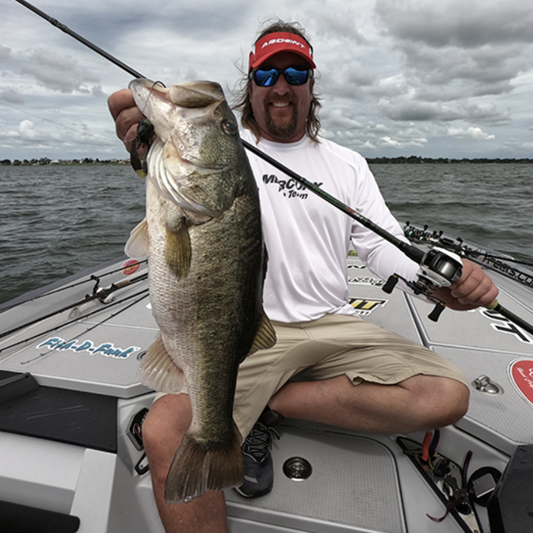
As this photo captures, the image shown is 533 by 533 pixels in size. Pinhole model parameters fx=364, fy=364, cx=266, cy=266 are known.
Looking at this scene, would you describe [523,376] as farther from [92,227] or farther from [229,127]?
[92,227]

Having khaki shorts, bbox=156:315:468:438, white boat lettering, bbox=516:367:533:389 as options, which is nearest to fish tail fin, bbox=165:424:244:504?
khaki shorts, bbox=156:315:468:438

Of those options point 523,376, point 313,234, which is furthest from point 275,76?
point 523,376

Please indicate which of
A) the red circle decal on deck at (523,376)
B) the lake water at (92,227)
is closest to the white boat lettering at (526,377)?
the red circle decal on deck at (523,376)

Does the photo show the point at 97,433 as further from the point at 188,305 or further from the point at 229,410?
the point at 188,305

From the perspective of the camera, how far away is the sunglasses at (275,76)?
2494 mm

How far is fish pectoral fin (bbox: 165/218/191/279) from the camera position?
4.37 feet

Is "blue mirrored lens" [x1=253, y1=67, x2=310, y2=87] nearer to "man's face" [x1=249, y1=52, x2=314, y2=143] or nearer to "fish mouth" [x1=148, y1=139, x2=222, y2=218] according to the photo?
"man's face" [x1=249, y1=52, x2=314, y2=143]

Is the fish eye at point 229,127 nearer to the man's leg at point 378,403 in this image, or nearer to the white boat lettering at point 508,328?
the man's leg at point 378,403

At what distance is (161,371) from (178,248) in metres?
0.55

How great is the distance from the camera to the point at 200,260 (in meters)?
1.35

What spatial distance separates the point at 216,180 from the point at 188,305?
1.59 ft

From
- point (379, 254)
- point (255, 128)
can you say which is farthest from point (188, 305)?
point (255, 128)

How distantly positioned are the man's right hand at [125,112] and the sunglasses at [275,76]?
1.25 metres

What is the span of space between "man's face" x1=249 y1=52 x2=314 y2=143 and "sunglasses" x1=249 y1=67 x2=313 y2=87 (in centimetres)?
2
